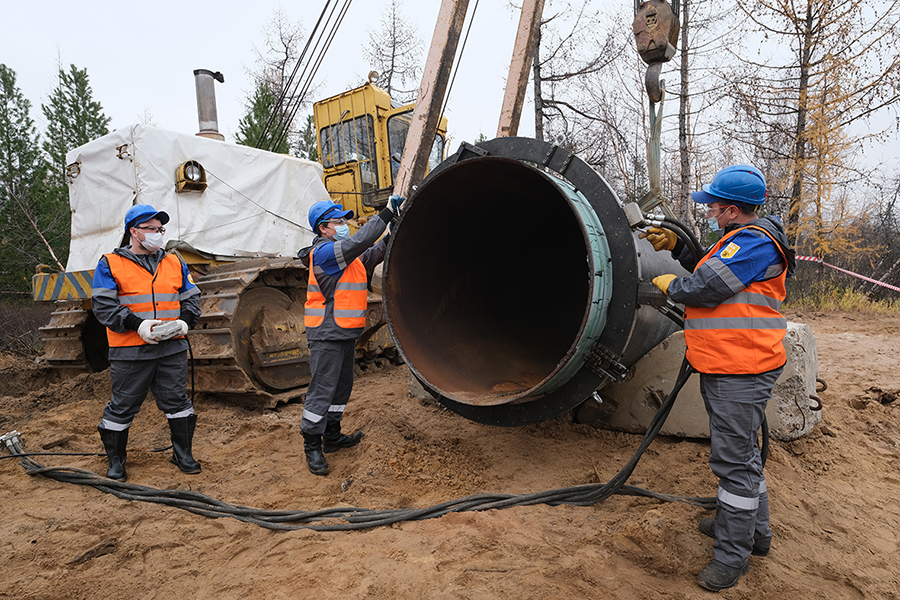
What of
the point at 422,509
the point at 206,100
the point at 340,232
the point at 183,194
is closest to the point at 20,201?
the point at 206,100

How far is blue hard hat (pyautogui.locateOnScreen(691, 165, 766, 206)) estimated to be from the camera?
2.44 m

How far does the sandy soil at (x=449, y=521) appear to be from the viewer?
2.24m

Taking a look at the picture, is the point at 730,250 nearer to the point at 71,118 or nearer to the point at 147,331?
the point at 147,331

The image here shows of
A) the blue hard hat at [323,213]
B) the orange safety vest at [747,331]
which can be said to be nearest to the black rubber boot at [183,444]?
the blue hard hat at [323,213]

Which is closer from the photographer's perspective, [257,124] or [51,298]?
[51,298]

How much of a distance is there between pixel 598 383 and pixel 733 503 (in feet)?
2.56

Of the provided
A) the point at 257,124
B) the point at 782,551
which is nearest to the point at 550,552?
the point at 782,551

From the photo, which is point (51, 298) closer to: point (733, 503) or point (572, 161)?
point (572, 161)

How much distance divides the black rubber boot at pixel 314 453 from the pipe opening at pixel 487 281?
3.24 ft

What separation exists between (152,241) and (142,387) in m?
0.95

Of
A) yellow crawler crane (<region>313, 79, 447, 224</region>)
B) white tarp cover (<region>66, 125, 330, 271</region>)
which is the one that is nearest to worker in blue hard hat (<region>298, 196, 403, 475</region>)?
white tarp cover (<region>66, 125, 330, 271</region>)

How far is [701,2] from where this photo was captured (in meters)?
12.4

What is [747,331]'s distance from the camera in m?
2.30

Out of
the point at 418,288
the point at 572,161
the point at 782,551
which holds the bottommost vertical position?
the point at 782,551
